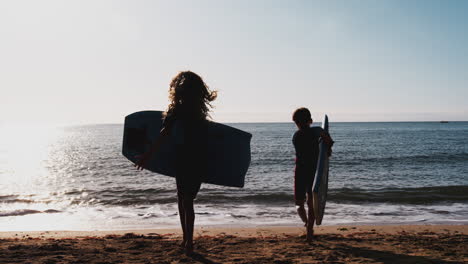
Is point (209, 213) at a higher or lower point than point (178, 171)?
lower

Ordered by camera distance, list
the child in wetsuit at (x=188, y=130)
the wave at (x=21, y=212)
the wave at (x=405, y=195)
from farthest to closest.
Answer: the wave at (x=405, y=195) < the wave at (x=21, y=212) < the child in wetsuit at (x=188, y=130)

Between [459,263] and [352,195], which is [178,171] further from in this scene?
[352,195]

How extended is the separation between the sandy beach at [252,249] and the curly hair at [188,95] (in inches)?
63.6

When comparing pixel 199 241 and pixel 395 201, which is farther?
pixel 395 201

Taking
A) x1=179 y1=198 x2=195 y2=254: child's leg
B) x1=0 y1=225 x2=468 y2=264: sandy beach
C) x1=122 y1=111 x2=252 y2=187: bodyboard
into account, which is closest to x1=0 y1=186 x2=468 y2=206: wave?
x1=0 y1=225 x2=468 y2=264: sandy beach

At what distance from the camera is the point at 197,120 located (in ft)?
13.4

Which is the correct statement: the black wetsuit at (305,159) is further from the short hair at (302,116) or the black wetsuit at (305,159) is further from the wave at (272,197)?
the wave at (272,197)

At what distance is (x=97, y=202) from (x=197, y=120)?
805 centimetres

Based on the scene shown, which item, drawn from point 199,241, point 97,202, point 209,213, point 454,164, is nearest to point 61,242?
point 199,241

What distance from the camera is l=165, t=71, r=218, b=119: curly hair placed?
4.05 m

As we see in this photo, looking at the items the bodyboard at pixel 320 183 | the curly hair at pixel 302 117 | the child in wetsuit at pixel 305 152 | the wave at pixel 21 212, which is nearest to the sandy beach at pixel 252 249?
the bodyboard at pixel 320 183

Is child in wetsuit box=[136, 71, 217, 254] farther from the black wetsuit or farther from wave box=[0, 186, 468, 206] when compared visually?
wave box=[0, 186, 468, 206]

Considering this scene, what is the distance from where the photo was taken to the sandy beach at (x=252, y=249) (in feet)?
13.5

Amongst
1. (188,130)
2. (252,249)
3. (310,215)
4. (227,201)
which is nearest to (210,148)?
(188,130)
